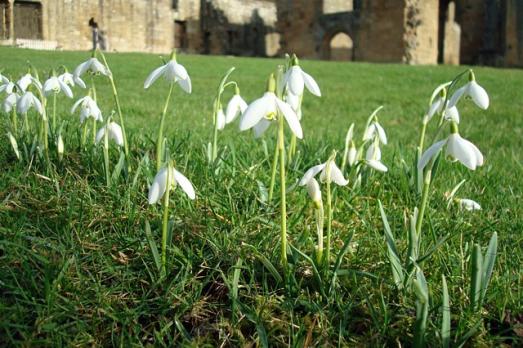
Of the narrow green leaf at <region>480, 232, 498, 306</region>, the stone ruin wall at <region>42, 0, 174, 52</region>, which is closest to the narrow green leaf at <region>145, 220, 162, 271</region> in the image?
the narrow green leaf at <region>480, 232, 498, 306</region>

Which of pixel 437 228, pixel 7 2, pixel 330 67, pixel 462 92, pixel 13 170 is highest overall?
pixel 7 2

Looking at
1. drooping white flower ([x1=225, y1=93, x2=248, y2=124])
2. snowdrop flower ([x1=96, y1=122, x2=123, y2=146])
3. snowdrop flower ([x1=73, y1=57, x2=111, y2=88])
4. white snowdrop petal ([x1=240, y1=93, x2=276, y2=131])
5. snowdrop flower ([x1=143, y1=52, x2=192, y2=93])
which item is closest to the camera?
white snowdrop petal ([x1=240, y1=93, x2=276, y2=131])

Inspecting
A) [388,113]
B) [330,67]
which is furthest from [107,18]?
[388,113]

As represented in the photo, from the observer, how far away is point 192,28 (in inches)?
1254

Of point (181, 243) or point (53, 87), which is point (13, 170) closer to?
point (53, 87)

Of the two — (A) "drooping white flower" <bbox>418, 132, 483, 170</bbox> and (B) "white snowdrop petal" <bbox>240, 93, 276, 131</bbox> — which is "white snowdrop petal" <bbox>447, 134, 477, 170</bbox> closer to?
(A) "drooping white flower" <bbox>418, 132, 483, 170</bbox>

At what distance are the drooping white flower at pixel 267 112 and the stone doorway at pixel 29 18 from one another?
25.6m

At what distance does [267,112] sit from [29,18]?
84.6 feet

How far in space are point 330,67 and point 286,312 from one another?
520 inches

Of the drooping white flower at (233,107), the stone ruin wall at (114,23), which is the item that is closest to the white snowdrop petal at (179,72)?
the drooping white flower at (233,107)

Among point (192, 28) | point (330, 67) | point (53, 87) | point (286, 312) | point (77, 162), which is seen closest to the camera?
point (286, 312)

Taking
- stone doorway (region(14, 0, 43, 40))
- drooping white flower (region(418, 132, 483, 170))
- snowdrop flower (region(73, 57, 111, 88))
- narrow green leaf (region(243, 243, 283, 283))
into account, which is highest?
stone doorway (region(14, 0, 43, 40))

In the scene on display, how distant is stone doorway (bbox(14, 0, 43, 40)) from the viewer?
24.2 meters

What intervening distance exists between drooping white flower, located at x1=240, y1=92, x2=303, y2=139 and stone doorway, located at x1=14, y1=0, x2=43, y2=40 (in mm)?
25600
